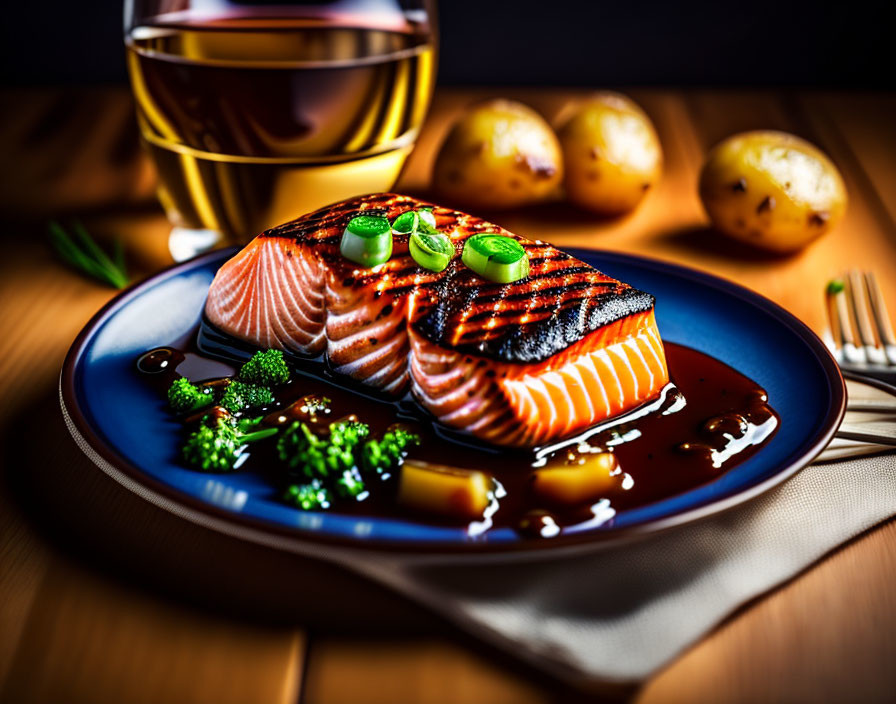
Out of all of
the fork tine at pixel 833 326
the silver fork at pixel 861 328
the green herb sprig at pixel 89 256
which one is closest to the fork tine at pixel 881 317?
the silver fork at pixel 861 328

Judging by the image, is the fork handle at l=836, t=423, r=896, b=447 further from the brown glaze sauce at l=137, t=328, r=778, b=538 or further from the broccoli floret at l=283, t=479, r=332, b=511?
the broccoli floret at l=283, t=479, r=332, b=511

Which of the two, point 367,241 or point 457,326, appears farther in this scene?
point 367,241

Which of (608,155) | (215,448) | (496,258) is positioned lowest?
(215,448)

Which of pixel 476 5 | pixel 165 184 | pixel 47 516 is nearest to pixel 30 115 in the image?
pixel 165 184

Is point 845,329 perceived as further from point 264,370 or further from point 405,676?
point 405,676

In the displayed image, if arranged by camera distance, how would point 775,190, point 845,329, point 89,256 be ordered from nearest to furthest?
point 845,329, point 775,190, point 89,256

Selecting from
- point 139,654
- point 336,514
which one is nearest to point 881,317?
point 336,514

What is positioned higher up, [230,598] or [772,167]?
[772,167]

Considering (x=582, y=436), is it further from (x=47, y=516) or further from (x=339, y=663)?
(x=47, y=516)
